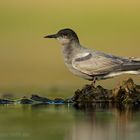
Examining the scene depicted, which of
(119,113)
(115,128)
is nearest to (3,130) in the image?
(115,128)

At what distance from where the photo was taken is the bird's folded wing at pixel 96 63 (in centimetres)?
2093

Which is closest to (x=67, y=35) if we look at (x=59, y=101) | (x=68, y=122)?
(x=59, y=101)

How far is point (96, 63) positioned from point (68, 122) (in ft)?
15.4

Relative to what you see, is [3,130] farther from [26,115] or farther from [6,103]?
[6,103]

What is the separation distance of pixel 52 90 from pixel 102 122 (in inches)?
237

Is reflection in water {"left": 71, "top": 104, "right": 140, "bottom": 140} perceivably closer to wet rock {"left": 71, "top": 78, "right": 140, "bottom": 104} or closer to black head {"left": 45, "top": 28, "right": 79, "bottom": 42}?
wet rock {"left": 71, "top": 78, "right": 140, "bottom": 104}

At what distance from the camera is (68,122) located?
16656mm

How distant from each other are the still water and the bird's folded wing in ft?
4.54

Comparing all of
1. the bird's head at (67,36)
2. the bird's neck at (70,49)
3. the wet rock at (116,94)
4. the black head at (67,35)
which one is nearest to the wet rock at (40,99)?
the wet rock at (116,94)

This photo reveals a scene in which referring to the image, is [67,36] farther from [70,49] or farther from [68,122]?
[68,122]

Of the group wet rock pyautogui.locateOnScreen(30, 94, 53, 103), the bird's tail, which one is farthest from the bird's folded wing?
wet rock pyautogui.locateOnScreen(30, 94, 53, 103)

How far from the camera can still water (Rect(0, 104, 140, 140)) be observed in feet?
48.6

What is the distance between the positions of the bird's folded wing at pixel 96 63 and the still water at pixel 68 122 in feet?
4.54

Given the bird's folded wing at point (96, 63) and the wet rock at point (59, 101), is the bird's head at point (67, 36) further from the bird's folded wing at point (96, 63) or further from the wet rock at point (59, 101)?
the wet rock at point (59, 101)
